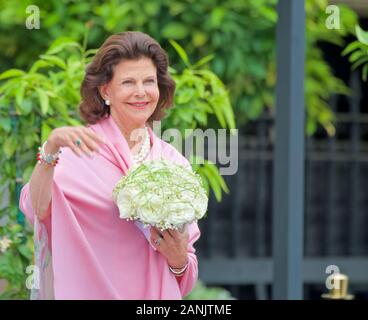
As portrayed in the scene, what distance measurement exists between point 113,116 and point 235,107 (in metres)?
2.79

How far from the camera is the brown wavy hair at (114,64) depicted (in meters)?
2.79

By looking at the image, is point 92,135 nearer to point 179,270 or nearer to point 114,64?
point 114,64

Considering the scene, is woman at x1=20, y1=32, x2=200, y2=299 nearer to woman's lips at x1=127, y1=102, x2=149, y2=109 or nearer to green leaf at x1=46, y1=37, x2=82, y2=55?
woman's lips at x1=127, y1=102, x2=149, y2=109

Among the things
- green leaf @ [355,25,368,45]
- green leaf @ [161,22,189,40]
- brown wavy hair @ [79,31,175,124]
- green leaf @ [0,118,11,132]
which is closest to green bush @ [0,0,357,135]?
green leaf @ [161,22,189,40]

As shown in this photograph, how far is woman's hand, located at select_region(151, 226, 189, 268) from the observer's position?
8.82ft

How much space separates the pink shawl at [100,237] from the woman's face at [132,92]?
0.18 feet

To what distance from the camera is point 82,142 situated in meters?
2.56

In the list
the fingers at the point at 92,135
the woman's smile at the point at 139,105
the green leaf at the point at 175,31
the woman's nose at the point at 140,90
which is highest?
the green leaf at the point at 175,31

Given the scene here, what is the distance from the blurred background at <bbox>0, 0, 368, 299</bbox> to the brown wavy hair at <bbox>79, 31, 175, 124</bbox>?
673 mm

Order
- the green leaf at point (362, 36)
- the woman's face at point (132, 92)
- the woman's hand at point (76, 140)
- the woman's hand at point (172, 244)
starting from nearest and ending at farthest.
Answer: the woman's hand at point (76, 140), the woman's hand at point (172, 244), the woman's face at point (132, 92), the green leaf at point (362, 36)

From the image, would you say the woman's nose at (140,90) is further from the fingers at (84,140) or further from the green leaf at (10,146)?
the green leaf at (10,146)

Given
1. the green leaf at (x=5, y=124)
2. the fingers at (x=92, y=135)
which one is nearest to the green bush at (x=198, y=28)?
the green leaf at (x=5, y=124)

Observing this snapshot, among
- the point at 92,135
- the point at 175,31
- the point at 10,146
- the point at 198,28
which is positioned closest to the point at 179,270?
the point at 92,135

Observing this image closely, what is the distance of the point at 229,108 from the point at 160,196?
1332 mm
